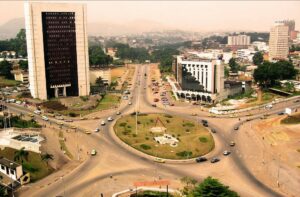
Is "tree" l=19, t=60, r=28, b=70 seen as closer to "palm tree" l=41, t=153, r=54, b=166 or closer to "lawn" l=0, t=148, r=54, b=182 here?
"lawn" l=0, t=148, r=54, b=182

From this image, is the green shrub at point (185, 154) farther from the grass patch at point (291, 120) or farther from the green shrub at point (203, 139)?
the grass patch at point (291, 120)

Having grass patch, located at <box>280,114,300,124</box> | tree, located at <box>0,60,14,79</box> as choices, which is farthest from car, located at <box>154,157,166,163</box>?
tree, located at <box>0,60,14,79</box>

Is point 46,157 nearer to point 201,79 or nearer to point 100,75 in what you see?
point 201,79

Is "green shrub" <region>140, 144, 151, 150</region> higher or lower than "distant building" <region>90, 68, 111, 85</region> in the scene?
lower

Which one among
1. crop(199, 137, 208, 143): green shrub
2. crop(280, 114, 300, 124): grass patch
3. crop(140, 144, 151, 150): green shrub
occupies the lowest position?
crop(140, 144, 151, 150): green shrub

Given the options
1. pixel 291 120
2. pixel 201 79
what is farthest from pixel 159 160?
pixel 201 79

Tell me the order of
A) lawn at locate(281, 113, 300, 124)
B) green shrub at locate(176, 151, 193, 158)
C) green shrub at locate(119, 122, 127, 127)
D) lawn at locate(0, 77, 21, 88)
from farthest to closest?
lawn at locate(0, 77, 21, 88)
lawn at locate(281, 113, 300, 124)
green shrub at locate(119, 122, 127, 127)
green shrub at locate(176, 151, 193, 158)

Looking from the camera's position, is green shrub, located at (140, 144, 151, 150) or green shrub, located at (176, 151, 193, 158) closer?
green shrub, located at (176, 151, 193, 158)

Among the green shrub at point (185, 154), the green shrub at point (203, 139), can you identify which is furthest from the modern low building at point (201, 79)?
the green shrub at point (185, 154)
